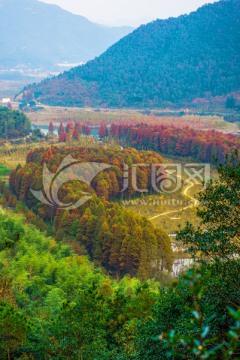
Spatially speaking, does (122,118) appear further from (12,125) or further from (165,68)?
(165,68)

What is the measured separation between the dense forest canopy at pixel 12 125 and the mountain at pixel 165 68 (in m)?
27.6

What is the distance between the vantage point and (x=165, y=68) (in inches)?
3465

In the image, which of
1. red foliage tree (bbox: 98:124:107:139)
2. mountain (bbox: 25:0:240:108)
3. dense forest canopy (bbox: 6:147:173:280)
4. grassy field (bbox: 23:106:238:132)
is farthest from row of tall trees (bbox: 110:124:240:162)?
mountain (bbox: 25:0:240:108)

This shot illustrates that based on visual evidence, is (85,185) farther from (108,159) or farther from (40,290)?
(40,290)

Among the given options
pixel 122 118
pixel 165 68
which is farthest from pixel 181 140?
pixel 165 68

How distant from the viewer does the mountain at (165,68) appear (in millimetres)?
79250

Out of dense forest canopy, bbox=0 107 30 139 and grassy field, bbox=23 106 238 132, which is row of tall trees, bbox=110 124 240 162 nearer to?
dense forest canopy, bbox=0 107 30 139

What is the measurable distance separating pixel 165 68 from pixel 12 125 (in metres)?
45.4

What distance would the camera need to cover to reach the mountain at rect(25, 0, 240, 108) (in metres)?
79.2

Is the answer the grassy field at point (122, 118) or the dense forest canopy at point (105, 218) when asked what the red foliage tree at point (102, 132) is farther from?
the dense forest canopy at point (105, 218)

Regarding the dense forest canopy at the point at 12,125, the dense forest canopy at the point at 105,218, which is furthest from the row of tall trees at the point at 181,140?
the dense forest canopy at the point at 12,125

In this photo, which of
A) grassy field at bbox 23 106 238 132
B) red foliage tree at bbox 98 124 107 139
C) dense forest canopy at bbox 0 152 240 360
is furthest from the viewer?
grassy field at bbox 23 106 238 132

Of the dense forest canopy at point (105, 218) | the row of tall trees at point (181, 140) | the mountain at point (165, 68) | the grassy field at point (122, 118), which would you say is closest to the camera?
the dense forest canopy at point (105, 218)

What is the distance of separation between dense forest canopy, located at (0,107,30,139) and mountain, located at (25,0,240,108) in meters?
27.6
